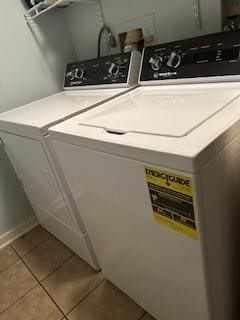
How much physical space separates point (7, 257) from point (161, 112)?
167 centimetres

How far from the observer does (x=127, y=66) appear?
4.62 ft

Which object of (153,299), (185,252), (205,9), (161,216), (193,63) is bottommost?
(153,299)

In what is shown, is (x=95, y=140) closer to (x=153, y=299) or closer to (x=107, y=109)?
(x=107, y=109)

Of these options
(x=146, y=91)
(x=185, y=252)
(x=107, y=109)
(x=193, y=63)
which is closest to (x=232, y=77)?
(x=193, y=63)

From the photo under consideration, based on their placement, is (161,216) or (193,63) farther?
(193,63)

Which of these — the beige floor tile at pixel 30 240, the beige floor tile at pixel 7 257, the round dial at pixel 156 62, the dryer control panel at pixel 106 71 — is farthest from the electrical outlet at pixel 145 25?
the beige floor tile at pixel 7 257

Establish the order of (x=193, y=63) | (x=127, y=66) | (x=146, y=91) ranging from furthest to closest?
(x=127, y=66) → (x=146, y=91) → (x=193, y=63)

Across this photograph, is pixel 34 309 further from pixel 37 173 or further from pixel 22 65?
pixel 22 65

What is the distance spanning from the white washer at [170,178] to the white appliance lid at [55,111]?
0.14 meters

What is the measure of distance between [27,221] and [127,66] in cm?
148

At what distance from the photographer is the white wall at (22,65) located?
175cm

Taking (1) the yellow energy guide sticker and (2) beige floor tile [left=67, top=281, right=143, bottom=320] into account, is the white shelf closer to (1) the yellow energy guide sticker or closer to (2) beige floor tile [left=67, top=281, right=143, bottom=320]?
(1) the yellow energy guide sticker

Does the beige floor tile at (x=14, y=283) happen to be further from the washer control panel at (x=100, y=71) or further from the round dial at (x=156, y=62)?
the round dial at (x=156, y=62)

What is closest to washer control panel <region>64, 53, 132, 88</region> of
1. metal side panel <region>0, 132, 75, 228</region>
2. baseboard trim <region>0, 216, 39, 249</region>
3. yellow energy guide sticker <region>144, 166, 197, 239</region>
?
metal side panel <region>0, 132, 75, 228</region>
